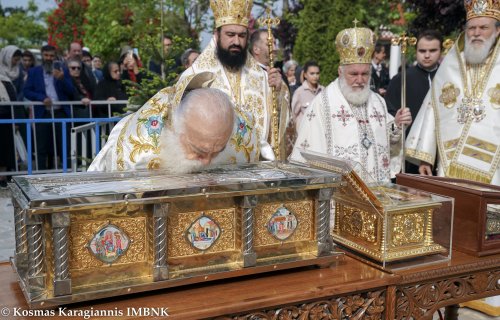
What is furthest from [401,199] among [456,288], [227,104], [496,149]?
[496,149]

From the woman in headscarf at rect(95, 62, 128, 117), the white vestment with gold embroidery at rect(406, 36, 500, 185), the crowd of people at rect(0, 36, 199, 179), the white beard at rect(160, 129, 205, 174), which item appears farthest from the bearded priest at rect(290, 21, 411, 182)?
the woman in headscarf at rect(95, 62, 128, 117)

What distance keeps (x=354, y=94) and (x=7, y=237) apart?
3834 millimetres

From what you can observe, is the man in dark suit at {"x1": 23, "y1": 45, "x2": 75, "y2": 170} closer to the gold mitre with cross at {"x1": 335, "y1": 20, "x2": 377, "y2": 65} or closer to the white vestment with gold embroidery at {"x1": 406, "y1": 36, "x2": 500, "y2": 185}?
the gold mitre with cross at {"x1": 335, "y1": 20, "x2": 377, "y2": 65}

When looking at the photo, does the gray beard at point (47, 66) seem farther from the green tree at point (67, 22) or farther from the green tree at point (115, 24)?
the green tree at point (67, 22)

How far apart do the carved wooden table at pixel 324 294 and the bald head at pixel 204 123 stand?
1.78 feet

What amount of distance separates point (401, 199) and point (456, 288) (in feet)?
1.50

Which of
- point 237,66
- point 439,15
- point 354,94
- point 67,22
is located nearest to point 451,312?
point 354,94

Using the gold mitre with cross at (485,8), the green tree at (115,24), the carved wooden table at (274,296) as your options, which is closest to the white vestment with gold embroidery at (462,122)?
the gold mitre with cross at (485,8)

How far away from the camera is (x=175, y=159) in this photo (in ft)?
7.98

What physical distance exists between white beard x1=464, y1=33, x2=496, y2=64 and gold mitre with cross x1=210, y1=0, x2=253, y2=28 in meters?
1.71

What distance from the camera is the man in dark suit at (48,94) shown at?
8.02 meters

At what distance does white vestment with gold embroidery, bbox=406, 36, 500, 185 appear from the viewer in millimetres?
4273

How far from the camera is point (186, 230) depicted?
2.10m

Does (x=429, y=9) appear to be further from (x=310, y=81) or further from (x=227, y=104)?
(x=227, y=104)
